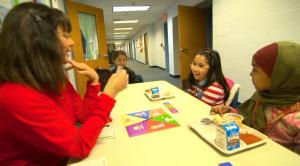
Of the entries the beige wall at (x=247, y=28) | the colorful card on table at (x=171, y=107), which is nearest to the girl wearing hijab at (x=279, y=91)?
the colorful card on table at (x=171, y=107)

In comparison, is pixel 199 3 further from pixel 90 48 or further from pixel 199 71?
pixel 199 71

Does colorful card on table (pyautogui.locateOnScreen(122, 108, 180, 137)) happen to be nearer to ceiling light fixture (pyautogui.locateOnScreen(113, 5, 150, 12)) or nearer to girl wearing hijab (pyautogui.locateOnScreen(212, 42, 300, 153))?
girl wearing hijab (pyautogui.locateOnScreen(212, 42, 300, 153))

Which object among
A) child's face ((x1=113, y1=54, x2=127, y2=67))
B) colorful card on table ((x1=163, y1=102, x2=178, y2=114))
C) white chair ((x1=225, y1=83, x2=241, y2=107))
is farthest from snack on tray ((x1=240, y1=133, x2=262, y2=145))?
child's face ((x1=113, y1=54, x2=127, y2=67))

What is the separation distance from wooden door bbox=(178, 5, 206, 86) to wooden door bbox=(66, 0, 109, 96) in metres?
1.84

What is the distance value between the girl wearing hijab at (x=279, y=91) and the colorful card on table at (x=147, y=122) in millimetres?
478

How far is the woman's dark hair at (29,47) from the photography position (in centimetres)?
63

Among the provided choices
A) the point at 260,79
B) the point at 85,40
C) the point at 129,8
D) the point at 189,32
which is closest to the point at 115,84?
the point at 260,79

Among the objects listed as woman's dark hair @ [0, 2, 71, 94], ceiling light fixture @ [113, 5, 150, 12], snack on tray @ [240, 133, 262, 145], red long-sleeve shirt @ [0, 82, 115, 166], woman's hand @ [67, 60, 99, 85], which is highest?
ceiling light fixture @ [113, 5, 150, 12]

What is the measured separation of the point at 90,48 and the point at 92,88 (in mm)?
3352

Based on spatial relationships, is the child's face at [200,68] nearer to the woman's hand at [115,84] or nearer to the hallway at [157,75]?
the woman's hand at [115,84]

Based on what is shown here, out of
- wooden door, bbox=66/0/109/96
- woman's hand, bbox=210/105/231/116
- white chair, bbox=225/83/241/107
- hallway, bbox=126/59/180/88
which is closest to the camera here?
woman's hand, bbox=210/105/231/116

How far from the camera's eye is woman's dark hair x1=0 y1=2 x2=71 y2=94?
2.06 ft

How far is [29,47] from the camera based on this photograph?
63cm

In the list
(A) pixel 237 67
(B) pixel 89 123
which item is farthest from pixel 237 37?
(B) pixel 89 123
